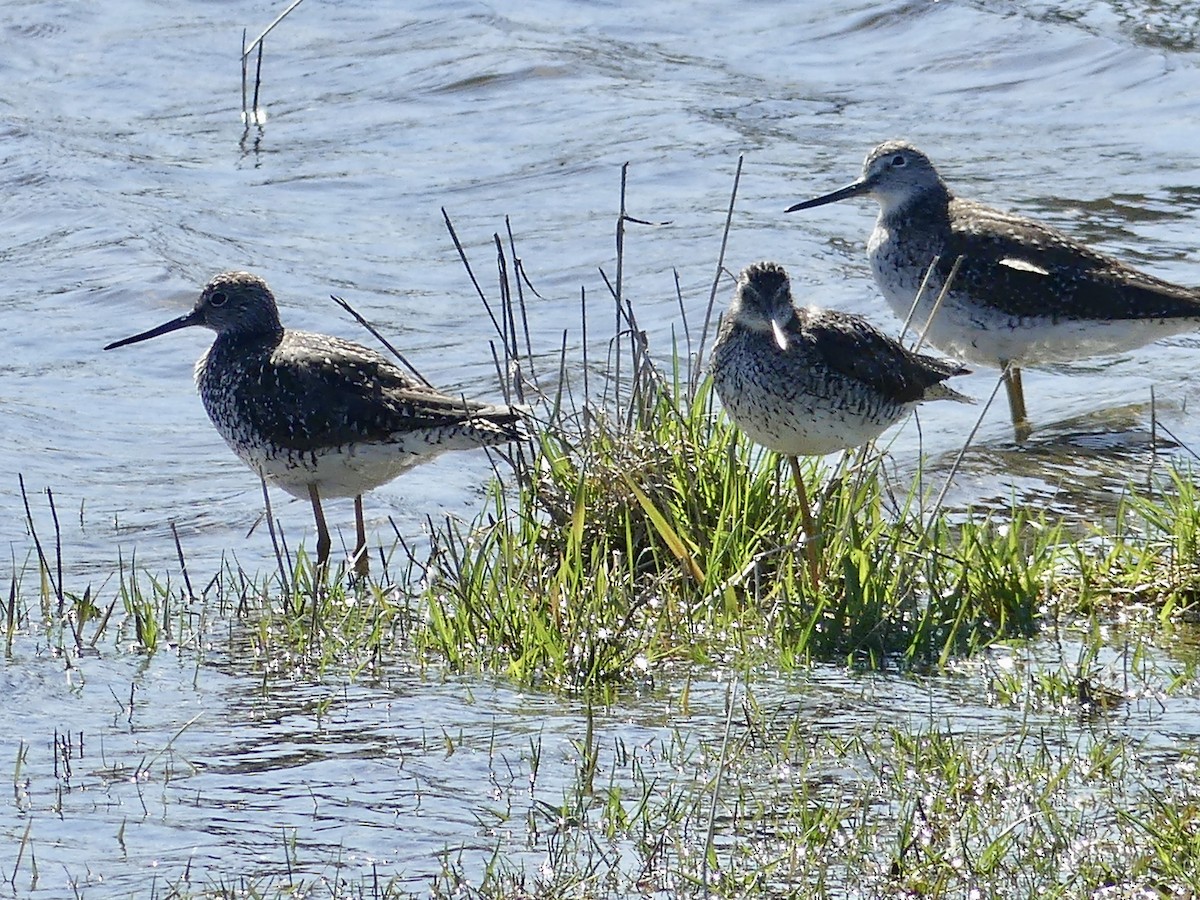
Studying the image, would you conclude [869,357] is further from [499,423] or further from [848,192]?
[848,192]

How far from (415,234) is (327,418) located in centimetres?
525

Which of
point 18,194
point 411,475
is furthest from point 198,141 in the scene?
point 411,475

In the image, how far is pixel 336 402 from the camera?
26.0 feet

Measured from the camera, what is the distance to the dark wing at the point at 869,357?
22.3 ft

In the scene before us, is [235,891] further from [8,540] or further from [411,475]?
[411,475]

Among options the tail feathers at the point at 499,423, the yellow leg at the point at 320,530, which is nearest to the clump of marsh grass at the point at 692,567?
the tail feathers at the point at 499,423

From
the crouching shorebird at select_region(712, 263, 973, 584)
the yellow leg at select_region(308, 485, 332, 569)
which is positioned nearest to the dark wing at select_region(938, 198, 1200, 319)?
the crouching shorebird at select_region(712, 263, 973, 584)

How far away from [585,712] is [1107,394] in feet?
17.9

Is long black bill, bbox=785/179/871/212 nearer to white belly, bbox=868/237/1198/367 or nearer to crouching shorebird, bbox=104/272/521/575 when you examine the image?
white belly, bbox=868/237/1198/367

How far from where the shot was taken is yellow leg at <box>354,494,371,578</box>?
7245mm

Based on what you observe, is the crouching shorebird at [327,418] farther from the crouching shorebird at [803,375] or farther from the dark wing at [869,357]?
the dark wing at [869,357]

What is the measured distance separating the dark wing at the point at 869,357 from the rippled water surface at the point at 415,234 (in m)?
1.34

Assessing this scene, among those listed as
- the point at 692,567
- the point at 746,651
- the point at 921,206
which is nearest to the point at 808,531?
the point at 692,567

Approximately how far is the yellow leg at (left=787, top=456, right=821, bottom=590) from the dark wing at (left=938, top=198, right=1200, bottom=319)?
3156 mm
